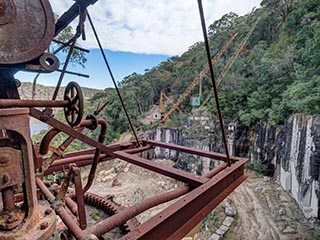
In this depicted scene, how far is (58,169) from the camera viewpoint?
2244mm

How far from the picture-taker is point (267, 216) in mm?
6625

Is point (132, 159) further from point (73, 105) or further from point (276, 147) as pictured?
point (276, 147)

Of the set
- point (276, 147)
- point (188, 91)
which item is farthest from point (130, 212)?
point (188, 91)

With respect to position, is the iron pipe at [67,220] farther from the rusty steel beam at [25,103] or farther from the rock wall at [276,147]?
the rock wall at [276,147]

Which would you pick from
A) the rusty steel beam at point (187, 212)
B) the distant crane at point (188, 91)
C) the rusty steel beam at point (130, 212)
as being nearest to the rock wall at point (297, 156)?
the rusty steel beam at point (187, 212)

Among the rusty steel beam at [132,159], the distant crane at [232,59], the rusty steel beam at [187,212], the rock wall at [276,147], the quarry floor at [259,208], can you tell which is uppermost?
the distant crane at [232,59]

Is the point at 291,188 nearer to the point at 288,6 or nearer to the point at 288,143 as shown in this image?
the point at 288,143

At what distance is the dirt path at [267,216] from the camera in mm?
5727

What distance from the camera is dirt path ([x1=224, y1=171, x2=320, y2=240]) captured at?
5.73 meters

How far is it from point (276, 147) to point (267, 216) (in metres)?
3.63

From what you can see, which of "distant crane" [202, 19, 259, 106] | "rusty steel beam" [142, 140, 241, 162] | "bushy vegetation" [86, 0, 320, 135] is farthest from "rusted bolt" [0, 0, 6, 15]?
"distant crane" [202, 19, 259, 106]

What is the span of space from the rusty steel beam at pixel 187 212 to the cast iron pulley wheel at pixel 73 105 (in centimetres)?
70

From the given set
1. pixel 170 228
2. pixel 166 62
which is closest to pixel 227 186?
pixel 170 228

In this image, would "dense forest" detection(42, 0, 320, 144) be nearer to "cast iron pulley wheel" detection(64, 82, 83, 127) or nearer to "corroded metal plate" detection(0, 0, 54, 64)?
"cast iron pulley wheel" detection(64, 82, 83, 127)
